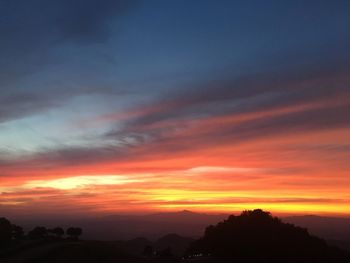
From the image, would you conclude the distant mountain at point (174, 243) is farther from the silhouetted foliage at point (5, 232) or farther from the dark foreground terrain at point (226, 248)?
the dark foreground terrain at point (226, 248)

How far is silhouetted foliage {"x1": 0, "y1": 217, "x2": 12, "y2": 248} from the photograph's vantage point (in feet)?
274

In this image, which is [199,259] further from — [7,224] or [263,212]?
[7,224]

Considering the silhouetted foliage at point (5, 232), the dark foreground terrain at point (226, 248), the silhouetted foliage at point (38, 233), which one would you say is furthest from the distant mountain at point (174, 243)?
the dark foreground terrain at point (226, 248)

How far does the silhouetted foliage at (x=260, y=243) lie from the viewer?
71000mm


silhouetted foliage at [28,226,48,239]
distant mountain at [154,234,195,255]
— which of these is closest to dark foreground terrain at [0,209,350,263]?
silhouetted foliage at [28,226,48,239]

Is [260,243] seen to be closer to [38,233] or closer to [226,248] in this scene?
[226,248]

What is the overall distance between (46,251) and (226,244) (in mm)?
26748

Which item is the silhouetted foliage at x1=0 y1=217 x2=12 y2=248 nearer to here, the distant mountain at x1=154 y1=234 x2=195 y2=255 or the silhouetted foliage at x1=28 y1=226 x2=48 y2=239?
the silhouetted foliage at x1=28 y1=226 x2=48 y2=239

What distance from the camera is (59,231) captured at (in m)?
96.6

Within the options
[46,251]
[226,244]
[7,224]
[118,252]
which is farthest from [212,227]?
[7,224]

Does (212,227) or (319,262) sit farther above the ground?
(212,227)

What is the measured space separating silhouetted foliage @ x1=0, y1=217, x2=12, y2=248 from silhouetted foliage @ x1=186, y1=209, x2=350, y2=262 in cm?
3202

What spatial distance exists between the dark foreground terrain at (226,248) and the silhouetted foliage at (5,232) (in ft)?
0.91

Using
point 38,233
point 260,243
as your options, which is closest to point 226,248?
point 260,243
